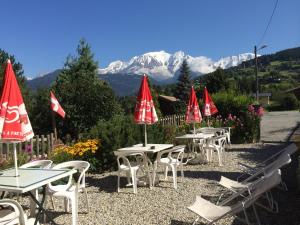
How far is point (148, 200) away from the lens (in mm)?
7305

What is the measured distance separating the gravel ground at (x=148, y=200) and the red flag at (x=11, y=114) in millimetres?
1961

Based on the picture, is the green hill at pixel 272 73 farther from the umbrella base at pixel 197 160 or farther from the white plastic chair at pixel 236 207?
the white plastic chair at pixel 236 207

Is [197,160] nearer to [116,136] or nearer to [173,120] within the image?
[116,136]

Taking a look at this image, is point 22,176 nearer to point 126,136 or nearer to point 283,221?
point 283,221

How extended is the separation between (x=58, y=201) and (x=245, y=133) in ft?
33.2

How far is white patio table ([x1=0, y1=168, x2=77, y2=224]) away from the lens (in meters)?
4.76

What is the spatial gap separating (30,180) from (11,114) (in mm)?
922

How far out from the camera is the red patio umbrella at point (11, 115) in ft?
15.5

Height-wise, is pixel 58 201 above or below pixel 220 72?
below

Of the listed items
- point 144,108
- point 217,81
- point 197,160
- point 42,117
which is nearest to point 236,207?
point 144,108

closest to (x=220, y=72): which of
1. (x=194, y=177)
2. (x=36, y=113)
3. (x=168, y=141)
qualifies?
(x=36, y=113)

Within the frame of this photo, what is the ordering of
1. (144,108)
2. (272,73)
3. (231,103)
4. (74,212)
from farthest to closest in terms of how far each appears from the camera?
(272,73)
(231,103)
(144,108)
(74,212)

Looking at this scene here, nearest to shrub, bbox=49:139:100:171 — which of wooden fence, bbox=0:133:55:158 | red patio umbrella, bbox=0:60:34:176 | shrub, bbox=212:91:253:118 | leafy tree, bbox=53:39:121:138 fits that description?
wooden fence, bbox=0:133:55:158

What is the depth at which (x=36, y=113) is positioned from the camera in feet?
65.6
